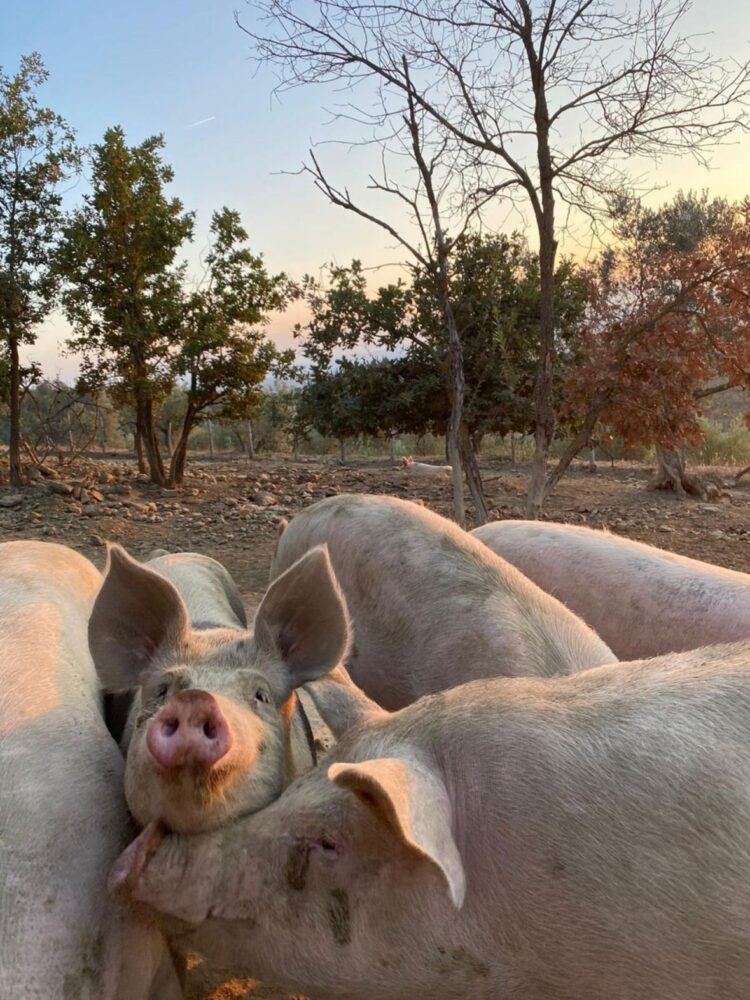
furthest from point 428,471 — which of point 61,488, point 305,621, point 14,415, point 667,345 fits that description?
point 305,621

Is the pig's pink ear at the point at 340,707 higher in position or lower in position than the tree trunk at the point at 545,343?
lower

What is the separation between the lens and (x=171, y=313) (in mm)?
16688

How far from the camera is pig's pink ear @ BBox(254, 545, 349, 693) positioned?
260 cm

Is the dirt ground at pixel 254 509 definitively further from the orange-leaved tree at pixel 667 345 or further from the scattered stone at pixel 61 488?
the orange-leaved tree at pixel 667 345

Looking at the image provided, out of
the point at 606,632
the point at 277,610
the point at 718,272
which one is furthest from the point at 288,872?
the point at 718,272

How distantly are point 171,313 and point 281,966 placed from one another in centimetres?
1617

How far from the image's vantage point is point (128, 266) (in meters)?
16.7

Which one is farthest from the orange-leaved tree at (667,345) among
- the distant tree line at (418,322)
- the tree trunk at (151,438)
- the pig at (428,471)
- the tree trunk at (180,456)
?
the tree trunk at (151,438)

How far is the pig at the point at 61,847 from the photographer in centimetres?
185

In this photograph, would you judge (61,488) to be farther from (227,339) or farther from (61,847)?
(61,847)

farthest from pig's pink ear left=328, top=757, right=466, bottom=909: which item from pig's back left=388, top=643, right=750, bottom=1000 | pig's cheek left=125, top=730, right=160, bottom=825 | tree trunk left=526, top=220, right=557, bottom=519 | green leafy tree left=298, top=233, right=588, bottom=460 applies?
green leafy tree left=298, top=233, right=588, bottom=460

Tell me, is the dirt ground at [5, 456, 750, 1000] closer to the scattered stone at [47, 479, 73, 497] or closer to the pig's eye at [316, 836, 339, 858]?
the scattered stone at [47, 479, 73, 497]

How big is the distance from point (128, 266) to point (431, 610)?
1501 centimetres

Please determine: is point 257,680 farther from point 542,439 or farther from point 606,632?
point 542,439
